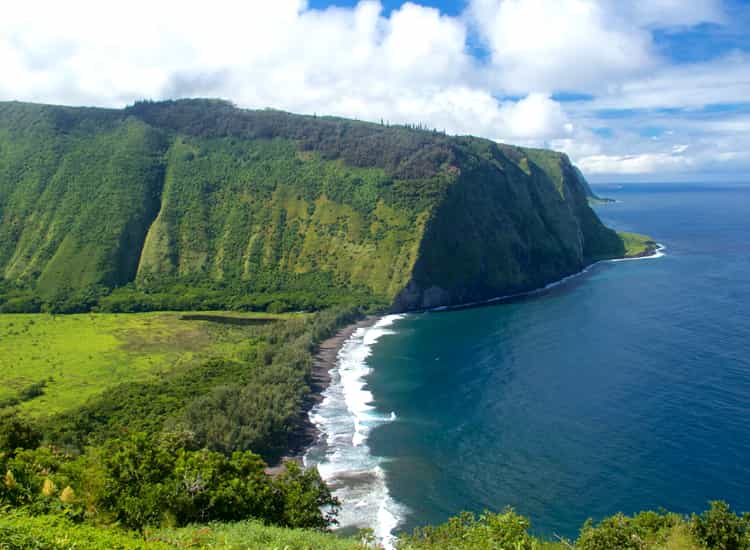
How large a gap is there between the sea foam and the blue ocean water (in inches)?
38.9

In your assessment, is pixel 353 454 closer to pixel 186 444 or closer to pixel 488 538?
pixel 186 444

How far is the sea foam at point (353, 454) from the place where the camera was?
59344mm

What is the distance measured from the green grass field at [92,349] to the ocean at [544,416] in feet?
96.5

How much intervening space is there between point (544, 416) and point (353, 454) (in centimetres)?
2714

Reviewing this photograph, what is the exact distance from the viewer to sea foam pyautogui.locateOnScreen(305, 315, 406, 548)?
59.3 meters

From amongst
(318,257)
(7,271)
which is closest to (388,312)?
(318,257)

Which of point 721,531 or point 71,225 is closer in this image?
point 721,531

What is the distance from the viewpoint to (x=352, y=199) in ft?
612

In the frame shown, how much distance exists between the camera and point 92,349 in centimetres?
11612

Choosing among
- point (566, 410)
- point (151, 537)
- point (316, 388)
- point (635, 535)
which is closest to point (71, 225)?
point (316, 388)

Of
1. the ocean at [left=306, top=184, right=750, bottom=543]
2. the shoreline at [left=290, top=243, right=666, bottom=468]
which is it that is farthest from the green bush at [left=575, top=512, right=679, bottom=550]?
the shoreline at [left=290, top=243, right=666, bottom=468]

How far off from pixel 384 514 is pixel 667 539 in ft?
90.6

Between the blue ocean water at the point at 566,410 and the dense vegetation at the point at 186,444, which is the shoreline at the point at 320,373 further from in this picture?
the blue ocean water at the point at 566,410

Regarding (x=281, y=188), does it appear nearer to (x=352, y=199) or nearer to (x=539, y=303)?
(x=352, y=199)
